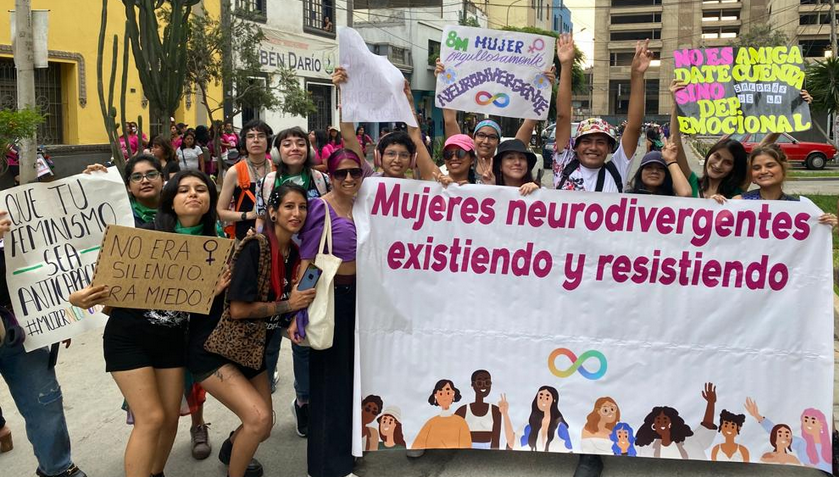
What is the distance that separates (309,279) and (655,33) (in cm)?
10189

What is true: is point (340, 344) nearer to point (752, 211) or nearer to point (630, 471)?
point (630, 471)

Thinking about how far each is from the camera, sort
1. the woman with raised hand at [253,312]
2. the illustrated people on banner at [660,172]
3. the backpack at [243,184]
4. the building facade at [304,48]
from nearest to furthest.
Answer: the woman with raised hand at [253,312] → the illustrated people on banner at [660,172] → the backpack at [243,184] → the building facade at [304,48]

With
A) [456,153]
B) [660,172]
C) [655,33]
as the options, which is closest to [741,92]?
[660,172]

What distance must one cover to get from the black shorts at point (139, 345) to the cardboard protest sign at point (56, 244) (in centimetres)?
43

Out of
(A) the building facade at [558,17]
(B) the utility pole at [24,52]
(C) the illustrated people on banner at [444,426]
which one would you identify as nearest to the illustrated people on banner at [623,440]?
(C) the illustrated people on banner at [444,426]

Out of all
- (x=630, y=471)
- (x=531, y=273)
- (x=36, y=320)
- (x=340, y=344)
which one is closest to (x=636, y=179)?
(x=531, y=273)

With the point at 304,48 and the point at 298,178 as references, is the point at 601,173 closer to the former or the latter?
the point at 298,178

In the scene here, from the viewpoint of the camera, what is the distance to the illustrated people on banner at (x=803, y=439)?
12.6 feet

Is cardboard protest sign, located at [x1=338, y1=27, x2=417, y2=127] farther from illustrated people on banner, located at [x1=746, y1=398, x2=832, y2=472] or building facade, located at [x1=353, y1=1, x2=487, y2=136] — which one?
building facade, located at [x1=353, y1=1, x2=487, y2=136]

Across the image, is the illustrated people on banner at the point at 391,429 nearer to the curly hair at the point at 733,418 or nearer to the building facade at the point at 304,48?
the curly hair at the point at 733,418

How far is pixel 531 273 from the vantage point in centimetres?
398

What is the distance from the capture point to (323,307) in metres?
3.53

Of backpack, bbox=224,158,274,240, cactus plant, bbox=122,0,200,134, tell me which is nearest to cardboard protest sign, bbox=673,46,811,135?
backpack, bbox=224,158,274,240

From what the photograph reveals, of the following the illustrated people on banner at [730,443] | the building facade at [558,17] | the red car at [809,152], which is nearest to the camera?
the illustrated people on banner at [730,443]
